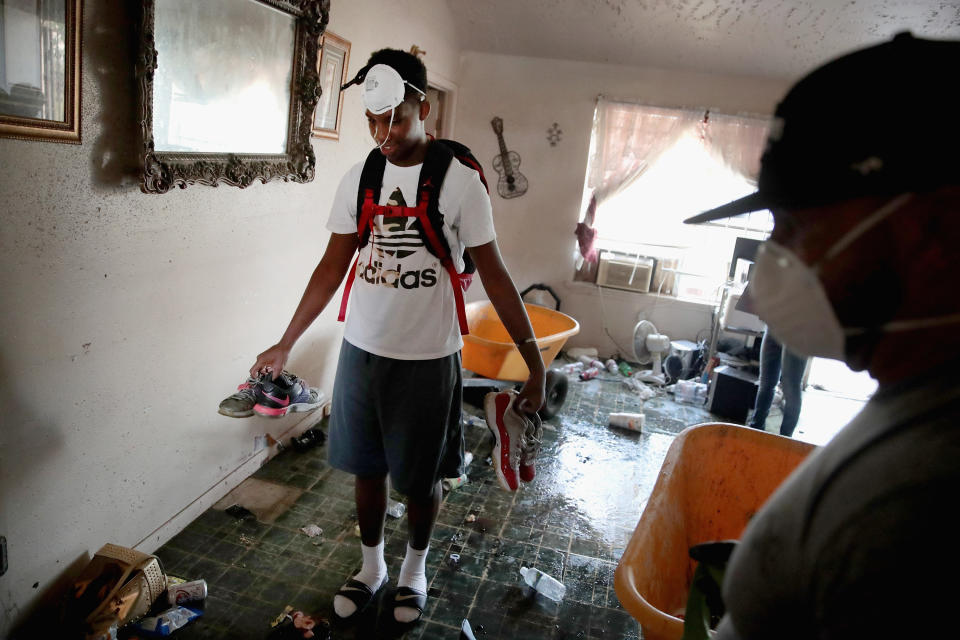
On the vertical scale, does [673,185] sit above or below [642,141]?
below

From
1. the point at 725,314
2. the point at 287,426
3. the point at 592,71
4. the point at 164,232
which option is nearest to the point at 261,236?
the point at 164,232

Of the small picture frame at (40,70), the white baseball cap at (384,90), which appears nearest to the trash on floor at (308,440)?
the small picture frame at (40,70)

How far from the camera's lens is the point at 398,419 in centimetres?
188

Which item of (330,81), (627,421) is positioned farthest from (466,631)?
(330,81)

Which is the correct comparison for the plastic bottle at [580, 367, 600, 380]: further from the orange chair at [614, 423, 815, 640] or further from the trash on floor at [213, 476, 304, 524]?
the trash on floor at [213, 476, 304, 524]

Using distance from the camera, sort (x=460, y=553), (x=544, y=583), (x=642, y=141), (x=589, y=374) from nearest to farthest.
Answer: (x=544, y=583), (x=460, y=553), (x=589, y=374), (x=642, y=141)

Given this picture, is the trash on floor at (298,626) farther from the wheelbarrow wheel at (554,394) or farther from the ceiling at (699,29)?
the ceiling at (699,29)

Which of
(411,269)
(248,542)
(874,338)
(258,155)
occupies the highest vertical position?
(258,155)

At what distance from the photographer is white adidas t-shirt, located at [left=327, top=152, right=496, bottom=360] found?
180 cm

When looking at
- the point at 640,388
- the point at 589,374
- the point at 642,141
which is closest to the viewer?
the point at 640,388

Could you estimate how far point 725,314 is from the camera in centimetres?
444

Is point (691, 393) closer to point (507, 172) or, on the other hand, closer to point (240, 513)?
point (507, 172)

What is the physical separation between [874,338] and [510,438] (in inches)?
59.2

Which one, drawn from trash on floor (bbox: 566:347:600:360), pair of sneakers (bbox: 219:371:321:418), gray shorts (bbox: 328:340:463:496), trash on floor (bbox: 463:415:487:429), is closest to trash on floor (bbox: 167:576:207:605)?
pair of sneakers (bbox: 219:371:321:418)
